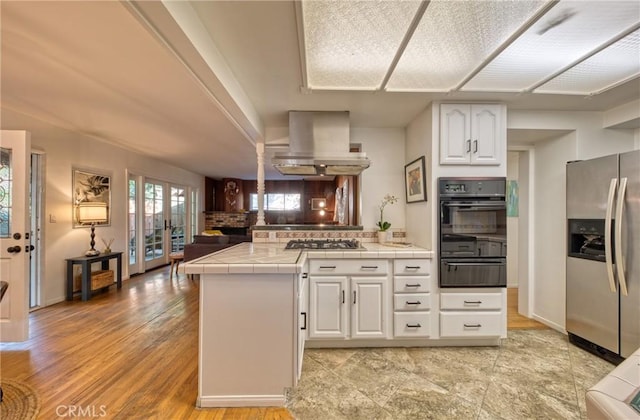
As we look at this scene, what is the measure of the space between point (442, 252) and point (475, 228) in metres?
0.38

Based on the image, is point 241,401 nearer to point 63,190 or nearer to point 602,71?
point 602,71

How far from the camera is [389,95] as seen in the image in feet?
7.55

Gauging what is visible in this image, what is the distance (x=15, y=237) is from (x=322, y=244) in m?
2.68

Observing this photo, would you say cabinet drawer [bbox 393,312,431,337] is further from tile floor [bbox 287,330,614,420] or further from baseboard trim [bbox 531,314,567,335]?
baseboard trim [bbox 531,314,567,335]

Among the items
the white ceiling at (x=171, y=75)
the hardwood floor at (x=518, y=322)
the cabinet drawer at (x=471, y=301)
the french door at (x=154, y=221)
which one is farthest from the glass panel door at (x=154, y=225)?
the hardwood floor at (x=518, y=322)

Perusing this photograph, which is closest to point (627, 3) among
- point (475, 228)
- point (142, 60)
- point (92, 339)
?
point (475, 228)

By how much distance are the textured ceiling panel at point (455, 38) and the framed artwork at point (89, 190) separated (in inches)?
177

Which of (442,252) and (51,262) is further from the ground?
(442,252)

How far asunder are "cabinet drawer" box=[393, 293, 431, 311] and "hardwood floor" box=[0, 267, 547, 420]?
47.8 inches

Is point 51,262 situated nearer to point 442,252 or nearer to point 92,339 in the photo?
point 92,339

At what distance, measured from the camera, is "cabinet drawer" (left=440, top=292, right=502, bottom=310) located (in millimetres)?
2396

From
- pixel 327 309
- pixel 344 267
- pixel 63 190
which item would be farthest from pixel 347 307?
pixel 63 190

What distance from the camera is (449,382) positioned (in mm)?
1910

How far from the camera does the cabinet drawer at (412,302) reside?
2357 mm
